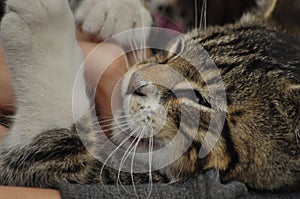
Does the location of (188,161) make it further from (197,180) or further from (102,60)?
(102,60)

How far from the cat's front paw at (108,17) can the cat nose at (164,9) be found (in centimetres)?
22

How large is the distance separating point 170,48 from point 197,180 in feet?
1.14

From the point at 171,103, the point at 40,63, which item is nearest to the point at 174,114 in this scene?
the point at 171,103

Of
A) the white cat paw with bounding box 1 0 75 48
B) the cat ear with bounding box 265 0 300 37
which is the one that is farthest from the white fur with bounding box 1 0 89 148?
the cat ear with bounding box 265 0 300 37

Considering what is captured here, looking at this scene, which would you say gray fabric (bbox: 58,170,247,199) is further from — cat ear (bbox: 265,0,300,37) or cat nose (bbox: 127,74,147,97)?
cat ear (bbox: 265,0,300,37)

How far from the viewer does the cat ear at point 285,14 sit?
118cm

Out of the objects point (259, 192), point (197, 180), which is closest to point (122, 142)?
point (197, 180)

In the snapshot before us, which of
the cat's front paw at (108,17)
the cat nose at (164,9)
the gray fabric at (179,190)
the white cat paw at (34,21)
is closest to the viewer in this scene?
the gray fabric at (179,190)

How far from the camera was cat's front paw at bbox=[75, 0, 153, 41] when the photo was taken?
1292 millimetres

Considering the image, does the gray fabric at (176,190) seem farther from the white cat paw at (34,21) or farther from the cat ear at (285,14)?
the cat ear at (285,14)

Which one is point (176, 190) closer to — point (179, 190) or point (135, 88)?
point (179, 190)

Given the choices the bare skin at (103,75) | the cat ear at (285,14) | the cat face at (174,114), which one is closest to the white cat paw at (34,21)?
the bare skin at (103,75)

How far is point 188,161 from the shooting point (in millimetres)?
1005

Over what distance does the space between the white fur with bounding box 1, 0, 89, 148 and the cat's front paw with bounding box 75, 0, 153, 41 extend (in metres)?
0.18
